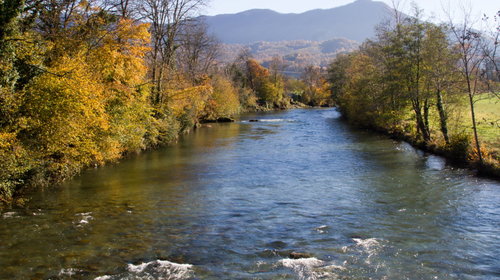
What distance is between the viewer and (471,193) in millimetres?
15453

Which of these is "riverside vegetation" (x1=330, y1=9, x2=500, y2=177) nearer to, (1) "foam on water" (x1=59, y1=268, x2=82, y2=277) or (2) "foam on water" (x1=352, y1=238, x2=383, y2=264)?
(2) "foam on water" (x1=352, y1=238, x2=383, y2=264)

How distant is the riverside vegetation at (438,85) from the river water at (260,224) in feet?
9.00

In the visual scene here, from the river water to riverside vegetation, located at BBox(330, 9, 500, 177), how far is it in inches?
108

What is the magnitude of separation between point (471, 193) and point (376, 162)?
7617 millimetres

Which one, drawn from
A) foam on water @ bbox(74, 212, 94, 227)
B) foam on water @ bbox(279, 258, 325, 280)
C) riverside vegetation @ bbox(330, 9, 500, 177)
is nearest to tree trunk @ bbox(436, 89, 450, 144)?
riverside vegetation @ bbox(330, 9, 500, 177)

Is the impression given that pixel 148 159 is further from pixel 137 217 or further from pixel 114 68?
pixel 137 217

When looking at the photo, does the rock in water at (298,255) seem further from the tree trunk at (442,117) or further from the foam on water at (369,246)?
the tree trunk at (442,117)

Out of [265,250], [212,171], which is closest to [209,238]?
[265,250]

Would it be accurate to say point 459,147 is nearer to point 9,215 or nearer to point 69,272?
point 69,272

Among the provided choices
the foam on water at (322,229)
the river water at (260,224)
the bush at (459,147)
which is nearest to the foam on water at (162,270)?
the river water at (260,224)

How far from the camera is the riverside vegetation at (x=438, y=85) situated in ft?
63.4

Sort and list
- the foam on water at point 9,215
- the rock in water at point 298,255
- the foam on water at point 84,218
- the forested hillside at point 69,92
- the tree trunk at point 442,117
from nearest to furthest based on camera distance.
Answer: the rock in water at point 298,255 → the foam on water at point 84,218 → the foam on water at point 9,215 → the forested hillside at point 69,92 → the tree trunk at point 442,117

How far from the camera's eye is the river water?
29.2ft

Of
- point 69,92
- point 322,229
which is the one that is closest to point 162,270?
point 322,229
